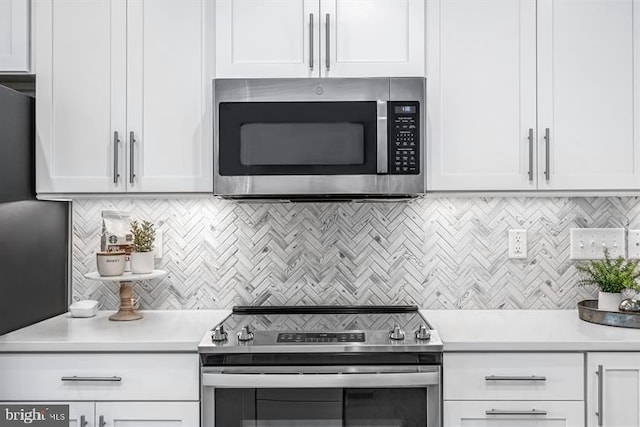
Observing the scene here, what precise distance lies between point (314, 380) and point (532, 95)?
1.28 metres

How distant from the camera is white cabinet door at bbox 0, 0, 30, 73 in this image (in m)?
1.95

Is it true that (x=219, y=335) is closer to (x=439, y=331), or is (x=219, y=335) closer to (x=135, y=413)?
(x=135, y=413)

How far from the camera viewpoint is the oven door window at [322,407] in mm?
1649

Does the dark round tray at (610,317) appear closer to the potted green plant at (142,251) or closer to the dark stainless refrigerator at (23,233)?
the potted green plant at (142,251)

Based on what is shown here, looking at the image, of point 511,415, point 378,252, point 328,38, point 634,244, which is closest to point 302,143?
point 328,38

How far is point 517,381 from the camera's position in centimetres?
168

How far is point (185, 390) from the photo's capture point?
1.69m

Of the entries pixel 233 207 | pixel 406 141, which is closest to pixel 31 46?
pixel 233 207

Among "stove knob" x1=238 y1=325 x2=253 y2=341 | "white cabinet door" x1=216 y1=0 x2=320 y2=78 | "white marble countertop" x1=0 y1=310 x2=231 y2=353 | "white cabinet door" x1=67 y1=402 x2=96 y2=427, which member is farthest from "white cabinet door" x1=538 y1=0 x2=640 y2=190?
"white cabinet door" x1=67 y1=402 x2=96 y2=427

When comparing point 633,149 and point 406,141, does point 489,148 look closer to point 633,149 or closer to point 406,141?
point 406,141

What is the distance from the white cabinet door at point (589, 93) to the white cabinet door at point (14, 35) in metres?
1.90

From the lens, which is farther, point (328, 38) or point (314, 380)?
point (328, 38)

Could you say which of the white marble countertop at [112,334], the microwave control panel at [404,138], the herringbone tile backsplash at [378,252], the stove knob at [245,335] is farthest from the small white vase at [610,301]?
the white marble countertop at [112,334]

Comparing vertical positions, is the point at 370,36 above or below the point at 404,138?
above
